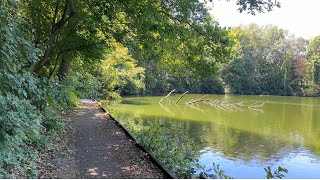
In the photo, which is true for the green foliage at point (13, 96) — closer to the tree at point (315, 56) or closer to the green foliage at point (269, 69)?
the green foliage at point (269, 69)

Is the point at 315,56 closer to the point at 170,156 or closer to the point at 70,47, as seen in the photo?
the point at 70,47

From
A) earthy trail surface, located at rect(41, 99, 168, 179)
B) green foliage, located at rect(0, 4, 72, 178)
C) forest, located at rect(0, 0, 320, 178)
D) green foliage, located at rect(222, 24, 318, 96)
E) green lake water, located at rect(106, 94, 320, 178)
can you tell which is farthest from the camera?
green foliage, located at rect(222, 24, 318, 96)

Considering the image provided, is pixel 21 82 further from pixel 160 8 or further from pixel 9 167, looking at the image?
pixel 160 8

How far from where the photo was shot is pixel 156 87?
163 feet

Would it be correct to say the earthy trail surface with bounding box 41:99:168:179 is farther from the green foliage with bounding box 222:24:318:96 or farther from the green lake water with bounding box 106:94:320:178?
the green foliage with bounding box 222:24:318:96

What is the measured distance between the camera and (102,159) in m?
6.44

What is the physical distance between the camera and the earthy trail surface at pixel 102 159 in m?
5.48

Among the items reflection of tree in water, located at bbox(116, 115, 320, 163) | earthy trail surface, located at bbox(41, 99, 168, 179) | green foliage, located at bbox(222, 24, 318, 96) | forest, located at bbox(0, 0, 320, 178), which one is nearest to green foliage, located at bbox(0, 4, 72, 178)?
forest, located at bbox(0, 0, 320, 178)

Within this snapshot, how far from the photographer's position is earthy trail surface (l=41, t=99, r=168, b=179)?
5.48m

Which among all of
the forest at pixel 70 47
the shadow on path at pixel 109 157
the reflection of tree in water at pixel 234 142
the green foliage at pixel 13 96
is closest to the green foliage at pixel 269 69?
the forest at pixel 70 47

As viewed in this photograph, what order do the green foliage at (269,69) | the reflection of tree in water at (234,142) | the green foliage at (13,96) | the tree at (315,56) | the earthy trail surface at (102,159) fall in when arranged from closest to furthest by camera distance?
the green foliage at (13,96) < the earthy trail surface at (102,159) < the reflection of tree in water at (234,142) < the tree at (315,56) < the green foliage at (269,69)

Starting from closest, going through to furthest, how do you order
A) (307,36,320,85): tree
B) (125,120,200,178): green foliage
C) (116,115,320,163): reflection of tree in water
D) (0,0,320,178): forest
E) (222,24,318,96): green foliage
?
(0,0,320,178): forest
(125,120,200,178): green foliage
(116,115,320,163): reflection of tree in water
(307,36,320,85): tree
(222,24,318,96): green foliage

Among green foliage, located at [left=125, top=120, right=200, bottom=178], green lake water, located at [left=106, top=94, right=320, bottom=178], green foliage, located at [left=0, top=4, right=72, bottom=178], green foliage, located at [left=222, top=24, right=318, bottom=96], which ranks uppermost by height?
green foliage, located at [left=222, top=24, right=318, bottom=96]

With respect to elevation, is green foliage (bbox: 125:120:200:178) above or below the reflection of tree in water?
above
